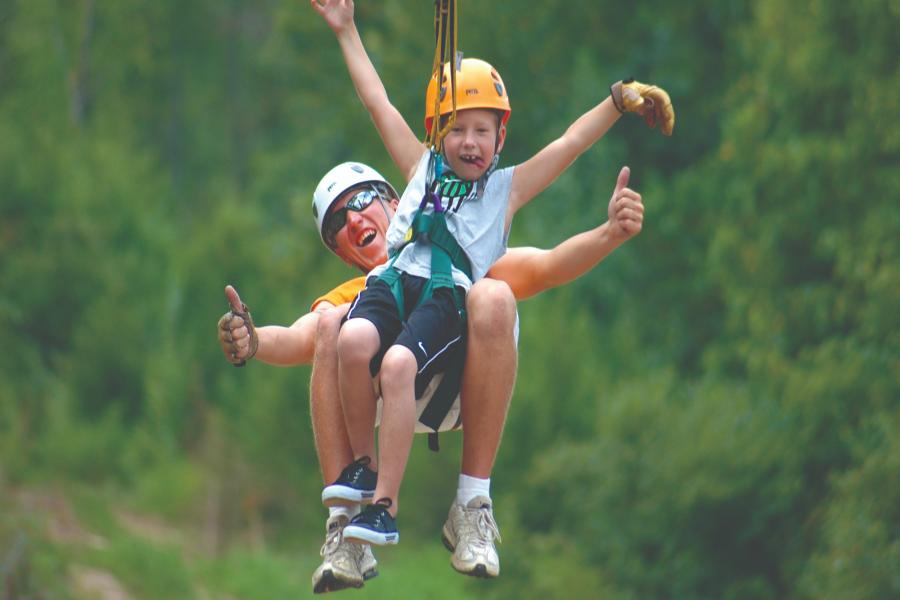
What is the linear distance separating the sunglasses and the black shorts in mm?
745

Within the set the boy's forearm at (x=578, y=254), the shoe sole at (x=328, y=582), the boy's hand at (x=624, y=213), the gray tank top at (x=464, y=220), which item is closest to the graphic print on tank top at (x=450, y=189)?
the gray tank top at (x=464, y=220)

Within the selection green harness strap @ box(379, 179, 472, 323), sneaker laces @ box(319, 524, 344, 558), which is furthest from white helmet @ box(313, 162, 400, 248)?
sneaker laces @ box(319, 524, 344, 558)

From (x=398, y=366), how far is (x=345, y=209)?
1.29 m

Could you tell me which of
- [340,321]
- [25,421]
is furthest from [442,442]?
[340,321]

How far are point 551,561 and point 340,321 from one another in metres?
16.0

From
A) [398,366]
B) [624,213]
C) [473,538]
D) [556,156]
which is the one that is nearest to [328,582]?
[473,538]

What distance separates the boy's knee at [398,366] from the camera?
279 inches

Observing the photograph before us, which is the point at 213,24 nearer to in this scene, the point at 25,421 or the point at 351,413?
the point at 25,421

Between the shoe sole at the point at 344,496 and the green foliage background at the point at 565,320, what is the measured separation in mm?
11197

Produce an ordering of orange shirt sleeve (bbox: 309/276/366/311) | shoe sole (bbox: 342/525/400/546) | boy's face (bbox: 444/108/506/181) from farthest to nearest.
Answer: orange shirt sleeve (bbox: 309/276/366/311), boy's face (bbox: 444/108/506/181), shoe sole (bbox: 342/525/400/546)

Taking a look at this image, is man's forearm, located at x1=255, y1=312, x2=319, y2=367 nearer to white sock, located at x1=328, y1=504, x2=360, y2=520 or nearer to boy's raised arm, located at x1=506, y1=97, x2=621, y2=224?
white sock, located at x1=328, y1=504, x2=360, y2=520

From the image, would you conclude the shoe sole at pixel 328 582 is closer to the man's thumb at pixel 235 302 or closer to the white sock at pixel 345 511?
the white sock at pixel 345 511

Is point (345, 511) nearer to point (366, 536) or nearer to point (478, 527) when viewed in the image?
point (366, 536)

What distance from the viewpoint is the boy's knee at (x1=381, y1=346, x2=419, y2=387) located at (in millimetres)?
7082
